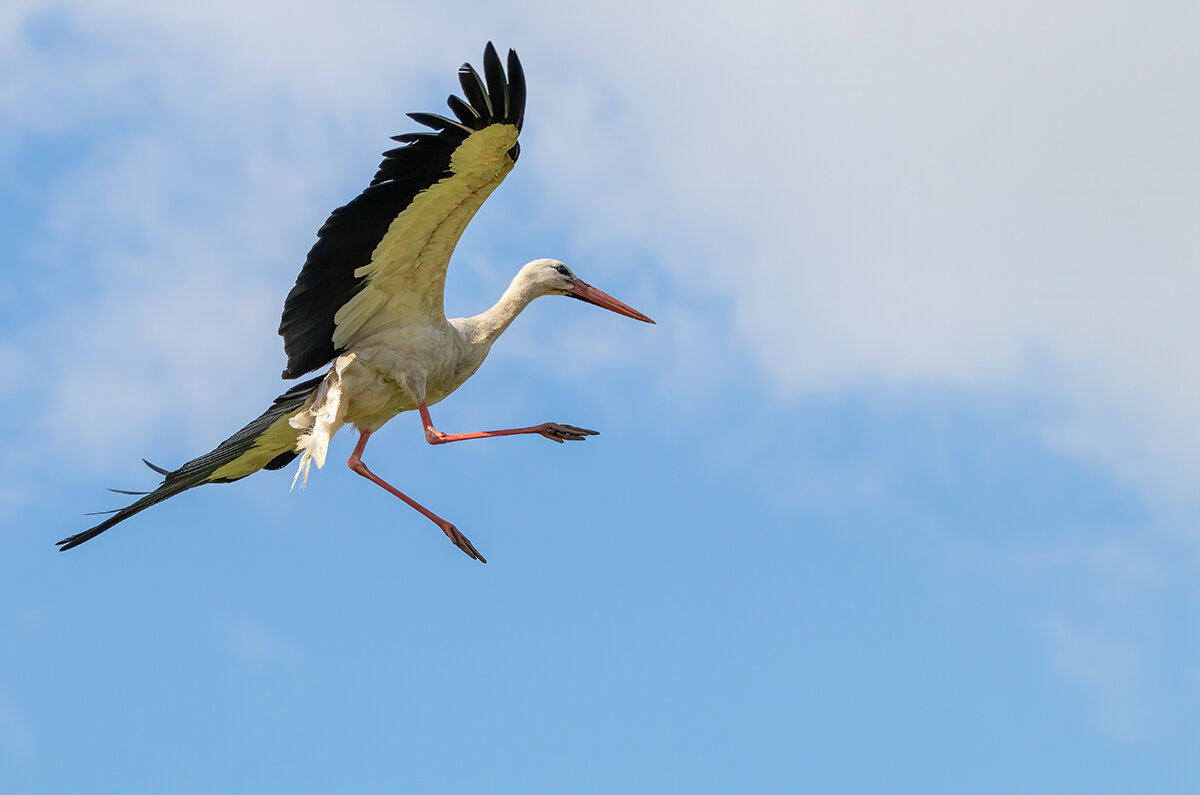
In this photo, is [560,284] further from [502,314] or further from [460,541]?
[460,541]

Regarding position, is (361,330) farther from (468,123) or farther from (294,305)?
(468,123)

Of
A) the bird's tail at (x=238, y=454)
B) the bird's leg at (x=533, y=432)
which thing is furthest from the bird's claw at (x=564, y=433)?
the bird's tail at (x=238, y=454)

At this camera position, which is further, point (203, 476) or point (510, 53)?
point (203, 476)

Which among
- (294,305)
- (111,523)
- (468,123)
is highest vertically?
(468,123)

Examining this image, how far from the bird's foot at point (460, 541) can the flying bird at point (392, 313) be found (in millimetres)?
10

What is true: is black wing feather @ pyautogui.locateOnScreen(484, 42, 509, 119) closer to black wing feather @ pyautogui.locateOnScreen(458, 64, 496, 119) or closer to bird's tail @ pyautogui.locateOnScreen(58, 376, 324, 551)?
black wing feather @ pyautogui.locateOnScreen(458, 64, 496, 119)

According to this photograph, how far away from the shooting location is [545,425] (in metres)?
12.4

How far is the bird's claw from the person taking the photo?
12.4 metres

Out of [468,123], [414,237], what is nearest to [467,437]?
[414,237]

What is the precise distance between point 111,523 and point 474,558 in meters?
2.75

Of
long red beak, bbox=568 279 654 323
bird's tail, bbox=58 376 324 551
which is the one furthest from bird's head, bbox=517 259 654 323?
bird's tail, bbox=58 376 324 551

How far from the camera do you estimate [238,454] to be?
12.6 metres

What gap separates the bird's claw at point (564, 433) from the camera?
12391mm

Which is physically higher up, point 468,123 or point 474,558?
point 468,123
